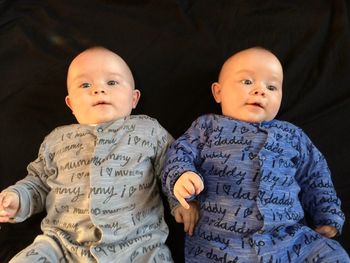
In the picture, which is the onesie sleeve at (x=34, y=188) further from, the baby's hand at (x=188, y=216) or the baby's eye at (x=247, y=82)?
the baby's eye at (x=247, y=82)

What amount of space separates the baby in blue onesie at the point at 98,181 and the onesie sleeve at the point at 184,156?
0.06 metres

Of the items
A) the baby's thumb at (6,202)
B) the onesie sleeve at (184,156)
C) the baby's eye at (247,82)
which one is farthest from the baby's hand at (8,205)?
the baby's eye at (247,82)

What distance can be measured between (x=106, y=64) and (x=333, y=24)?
2.38 ft

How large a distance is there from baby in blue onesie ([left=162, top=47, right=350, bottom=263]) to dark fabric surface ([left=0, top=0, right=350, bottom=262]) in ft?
0.41

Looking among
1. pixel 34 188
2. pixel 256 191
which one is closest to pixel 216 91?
pixel 256 191

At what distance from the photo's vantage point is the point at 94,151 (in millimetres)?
1218

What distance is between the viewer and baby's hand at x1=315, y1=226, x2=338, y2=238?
120 cm

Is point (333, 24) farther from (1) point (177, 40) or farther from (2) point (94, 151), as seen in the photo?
(2) point (94, 151)

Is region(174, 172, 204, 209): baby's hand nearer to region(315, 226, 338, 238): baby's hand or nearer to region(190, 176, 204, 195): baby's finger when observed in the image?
Result: region(190, 176, 204, 195): baby's finger

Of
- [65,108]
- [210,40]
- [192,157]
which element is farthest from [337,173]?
[65,108]

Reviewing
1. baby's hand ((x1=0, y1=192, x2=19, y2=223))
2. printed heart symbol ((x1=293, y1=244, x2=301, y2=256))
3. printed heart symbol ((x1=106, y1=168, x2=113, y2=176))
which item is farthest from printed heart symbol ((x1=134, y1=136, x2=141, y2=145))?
printed heart symbol ((x1=293, y1=244, x2=301, y2=256))

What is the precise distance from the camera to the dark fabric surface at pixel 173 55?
1407 mm

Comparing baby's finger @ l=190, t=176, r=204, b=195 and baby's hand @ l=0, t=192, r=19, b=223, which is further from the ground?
baby's finger @ l=190, t=176, r=204, b=195

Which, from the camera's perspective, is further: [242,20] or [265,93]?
[242,20]
